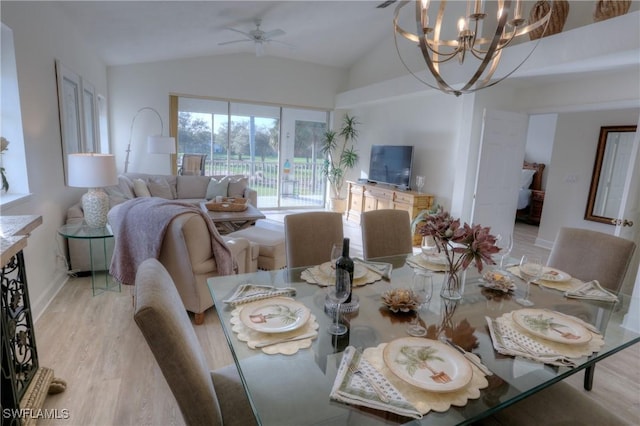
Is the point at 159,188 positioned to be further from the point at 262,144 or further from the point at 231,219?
the point at 262,144

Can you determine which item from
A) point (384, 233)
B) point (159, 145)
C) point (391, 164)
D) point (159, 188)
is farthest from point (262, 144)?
point (384, 233)

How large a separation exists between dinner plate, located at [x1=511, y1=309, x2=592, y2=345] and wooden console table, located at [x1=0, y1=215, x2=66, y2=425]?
1930 mm

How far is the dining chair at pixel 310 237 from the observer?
2.14 m

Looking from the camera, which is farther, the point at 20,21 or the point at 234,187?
the point at 234,187

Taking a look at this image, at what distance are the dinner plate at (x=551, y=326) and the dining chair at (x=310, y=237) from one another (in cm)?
113

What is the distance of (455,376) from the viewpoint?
39.9 inches

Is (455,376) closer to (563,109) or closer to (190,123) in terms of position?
(563,109)

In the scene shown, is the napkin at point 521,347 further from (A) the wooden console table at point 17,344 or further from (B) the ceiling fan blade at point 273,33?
(B) the ceiling fan blade at point 273,33

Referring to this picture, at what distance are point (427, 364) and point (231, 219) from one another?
3389 mm

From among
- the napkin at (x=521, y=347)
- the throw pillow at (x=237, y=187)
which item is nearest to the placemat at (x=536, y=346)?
the napkin at (x=521, y=347)

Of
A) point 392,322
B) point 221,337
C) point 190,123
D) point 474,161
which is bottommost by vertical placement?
point 221,337

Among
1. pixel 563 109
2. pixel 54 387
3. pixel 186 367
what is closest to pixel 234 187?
pixel 54 387

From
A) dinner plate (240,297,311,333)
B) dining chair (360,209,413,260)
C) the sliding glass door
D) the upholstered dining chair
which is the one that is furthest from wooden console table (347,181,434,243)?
dinner plate (240,297,311,333)

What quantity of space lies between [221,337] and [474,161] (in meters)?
3.87
